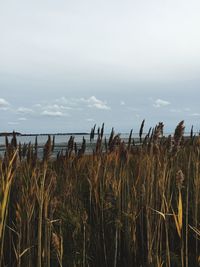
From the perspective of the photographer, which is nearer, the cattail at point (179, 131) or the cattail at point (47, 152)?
the cattail at point (47, 152)

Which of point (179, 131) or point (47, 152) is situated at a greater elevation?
point (179, 131)

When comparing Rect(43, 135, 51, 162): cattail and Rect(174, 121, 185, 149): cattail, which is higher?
Rect(174, 121, 185, 149): cattail

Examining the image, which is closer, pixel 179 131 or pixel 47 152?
pixel 47 152

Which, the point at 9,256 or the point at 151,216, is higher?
the point at 151,216

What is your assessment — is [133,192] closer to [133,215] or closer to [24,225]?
[133,215]

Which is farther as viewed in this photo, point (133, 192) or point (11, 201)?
point (11, 201)

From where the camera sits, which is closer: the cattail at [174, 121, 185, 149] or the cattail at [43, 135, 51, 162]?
the cattail at [43, 135, 51, 162]

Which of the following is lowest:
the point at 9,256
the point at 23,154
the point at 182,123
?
the point at 9,256

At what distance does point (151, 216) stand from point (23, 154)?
6.68ft

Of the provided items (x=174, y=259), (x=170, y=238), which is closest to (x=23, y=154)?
(x=170, y=238)

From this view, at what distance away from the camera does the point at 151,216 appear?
292 centimetres

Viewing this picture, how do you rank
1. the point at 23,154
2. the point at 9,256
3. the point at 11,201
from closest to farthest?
the point at 9,256
the point at 11,201
the point at 23,154

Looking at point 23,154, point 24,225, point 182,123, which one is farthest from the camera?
point 23,154

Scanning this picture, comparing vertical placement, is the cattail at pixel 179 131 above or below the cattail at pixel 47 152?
above
